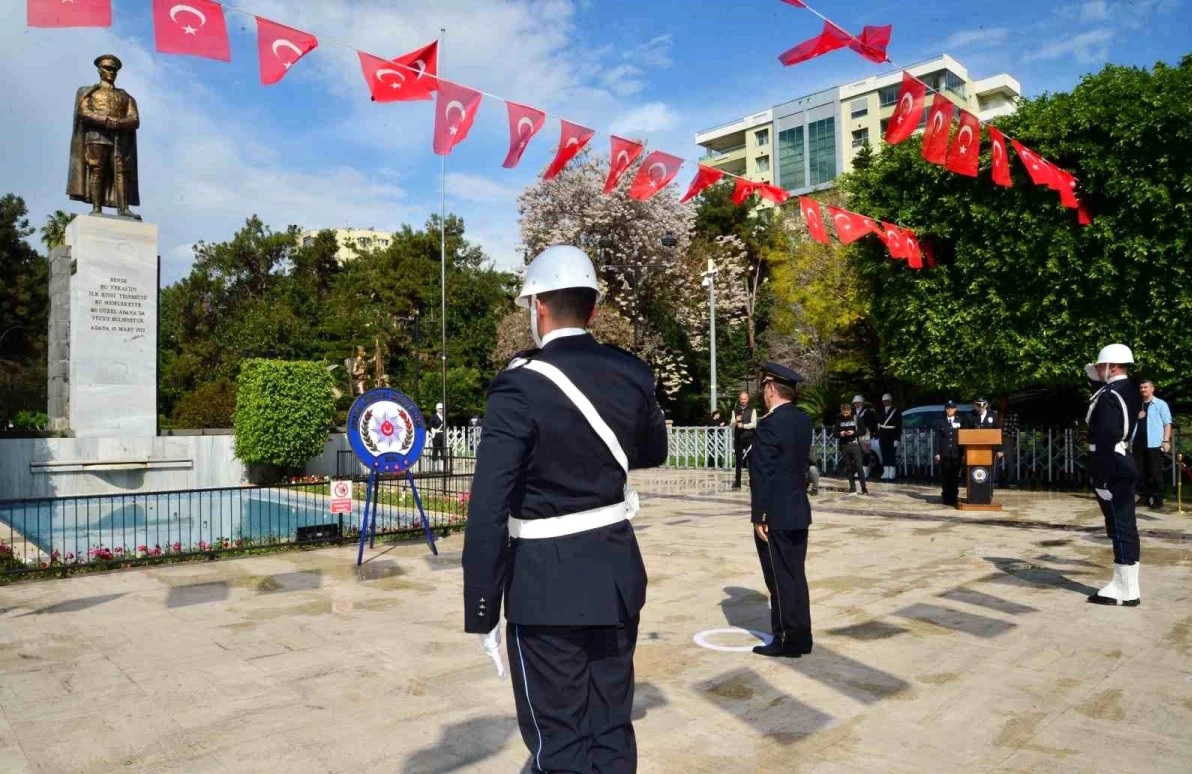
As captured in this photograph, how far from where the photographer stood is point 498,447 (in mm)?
2627

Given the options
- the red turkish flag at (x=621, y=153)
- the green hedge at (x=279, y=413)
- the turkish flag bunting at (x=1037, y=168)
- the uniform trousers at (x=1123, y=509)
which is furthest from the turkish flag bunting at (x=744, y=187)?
the green hedge at (x=279, y=413)

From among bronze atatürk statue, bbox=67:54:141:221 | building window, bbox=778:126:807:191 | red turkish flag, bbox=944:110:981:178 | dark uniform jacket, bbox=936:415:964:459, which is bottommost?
dark uniform jacket, bbox=936:415:964:459

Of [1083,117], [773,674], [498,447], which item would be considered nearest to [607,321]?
[1083,117]

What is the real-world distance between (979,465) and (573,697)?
12642 mm

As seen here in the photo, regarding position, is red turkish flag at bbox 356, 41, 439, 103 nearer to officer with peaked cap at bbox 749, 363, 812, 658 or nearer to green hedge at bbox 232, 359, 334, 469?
officer with peaked cap at bbox 749, 363, 812, 658

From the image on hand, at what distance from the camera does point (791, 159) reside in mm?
65188

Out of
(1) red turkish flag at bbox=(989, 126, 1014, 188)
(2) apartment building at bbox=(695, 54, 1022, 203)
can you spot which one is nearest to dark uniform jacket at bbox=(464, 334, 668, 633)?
(1) red turkish flag at bbox=(989, 126, 1014, 188)

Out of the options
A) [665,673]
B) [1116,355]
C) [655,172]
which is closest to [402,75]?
[655,172]

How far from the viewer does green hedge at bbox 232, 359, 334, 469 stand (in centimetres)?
1769

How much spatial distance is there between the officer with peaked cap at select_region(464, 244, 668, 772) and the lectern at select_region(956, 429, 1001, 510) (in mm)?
12076

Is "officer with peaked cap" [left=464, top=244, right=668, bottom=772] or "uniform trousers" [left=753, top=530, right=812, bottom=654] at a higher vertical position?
"officer with peaked cap" [left=464, top=244, right=668, bottom=772]

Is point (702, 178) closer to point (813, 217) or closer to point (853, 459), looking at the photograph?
point (813, 217)

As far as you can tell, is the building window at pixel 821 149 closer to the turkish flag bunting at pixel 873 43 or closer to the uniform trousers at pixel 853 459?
the uniform trousers at pixel 853 459

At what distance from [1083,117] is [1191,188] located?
221cm
